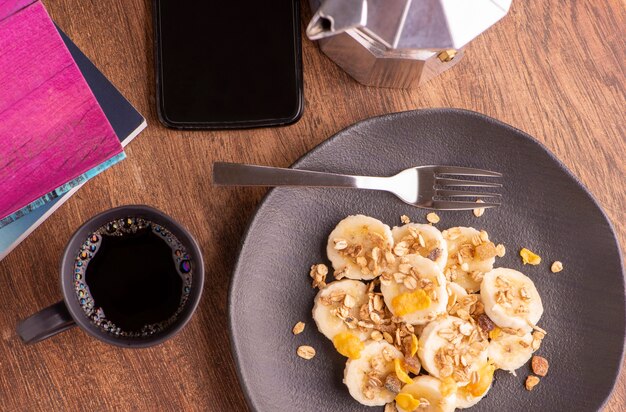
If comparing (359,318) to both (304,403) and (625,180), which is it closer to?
(304,403)

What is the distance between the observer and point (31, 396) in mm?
780

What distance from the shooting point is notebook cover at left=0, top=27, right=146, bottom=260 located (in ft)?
Answer: 2.53

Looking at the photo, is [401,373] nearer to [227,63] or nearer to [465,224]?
[465,224]

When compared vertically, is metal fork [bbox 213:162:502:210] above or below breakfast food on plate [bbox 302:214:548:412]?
above

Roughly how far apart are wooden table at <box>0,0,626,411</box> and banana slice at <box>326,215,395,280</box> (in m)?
0.11

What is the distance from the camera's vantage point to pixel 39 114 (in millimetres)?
717

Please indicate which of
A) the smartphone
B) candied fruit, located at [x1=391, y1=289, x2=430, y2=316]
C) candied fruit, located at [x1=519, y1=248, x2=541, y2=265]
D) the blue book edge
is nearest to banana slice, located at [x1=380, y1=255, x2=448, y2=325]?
candied fruit, located at [x1=391, y1=289, x2=430, y2=316]

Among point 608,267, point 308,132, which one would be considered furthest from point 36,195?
A: point 608,267

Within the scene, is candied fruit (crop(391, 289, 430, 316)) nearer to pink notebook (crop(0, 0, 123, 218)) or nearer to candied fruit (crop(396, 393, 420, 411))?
candied fruit (crop(396, 393, 420, 411))

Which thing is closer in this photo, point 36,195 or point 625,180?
point 36,195

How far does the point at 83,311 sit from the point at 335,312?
0.89ft

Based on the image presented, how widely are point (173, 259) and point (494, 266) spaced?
0.38 m

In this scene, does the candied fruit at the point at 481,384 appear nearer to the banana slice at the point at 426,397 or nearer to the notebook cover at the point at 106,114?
the banana slice at the point at 426,397

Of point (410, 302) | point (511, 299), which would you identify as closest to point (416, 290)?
point (410, 302)
